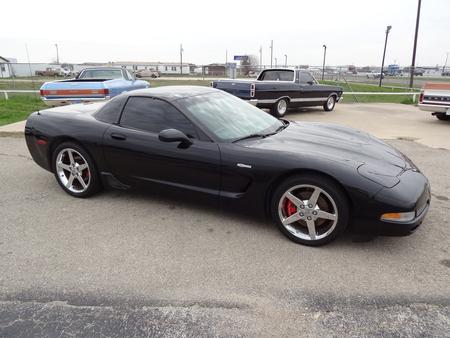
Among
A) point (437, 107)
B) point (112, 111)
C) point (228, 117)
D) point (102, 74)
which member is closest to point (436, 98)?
point (437, 107)

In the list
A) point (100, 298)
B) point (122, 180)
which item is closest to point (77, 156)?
point (122, 180)

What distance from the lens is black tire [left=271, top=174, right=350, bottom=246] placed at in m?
2.88

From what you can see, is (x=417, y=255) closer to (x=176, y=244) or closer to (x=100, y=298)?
(x=176, y=244)

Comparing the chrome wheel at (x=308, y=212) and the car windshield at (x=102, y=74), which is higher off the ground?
the car windshield at (x=102, y=74)

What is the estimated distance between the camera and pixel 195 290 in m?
2.52

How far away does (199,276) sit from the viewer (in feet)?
8.82

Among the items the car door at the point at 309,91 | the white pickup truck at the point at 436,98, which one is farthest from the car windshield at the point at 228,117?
the car door at the point at 309,91

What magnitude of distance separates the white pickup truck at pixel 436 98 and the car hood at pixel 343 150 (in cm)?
699

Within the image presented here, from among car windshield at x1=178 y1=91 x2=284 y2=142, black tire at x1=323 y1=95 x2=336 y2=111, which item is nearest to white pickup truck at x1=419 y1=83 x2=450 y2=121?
black tire at x1=323 y1=95 x2=336 y2=111

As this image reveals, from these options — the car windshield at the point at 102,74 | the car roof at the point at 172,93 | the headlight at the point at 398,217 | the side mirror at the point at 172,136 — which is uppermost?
the car windshield at the point at 102,74

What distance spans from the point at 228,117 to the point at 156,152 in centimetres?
88

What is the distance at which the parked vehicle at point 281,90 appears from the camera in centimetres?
1022

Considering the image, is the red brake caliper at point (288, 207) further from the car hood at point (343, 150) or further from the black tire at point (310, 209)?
the car hood at point (343, 150)

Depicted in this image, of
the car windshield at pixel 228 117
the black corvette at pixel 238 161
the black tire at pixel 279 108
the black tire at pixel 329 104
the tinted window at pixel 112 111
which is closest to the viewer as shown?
the black corvette at pixel 238 161
